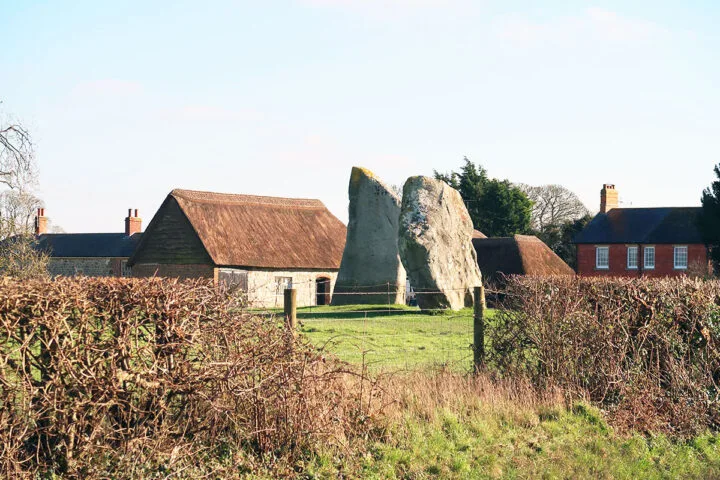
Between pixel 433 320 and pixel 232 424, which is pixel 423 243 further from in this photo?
pixel 232 424

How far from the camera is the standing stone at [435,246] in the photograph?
2494cm

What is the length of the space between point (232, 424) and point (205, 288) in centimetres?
131

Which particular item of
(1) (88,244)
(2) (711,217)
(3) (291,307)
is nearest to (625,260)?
(2) (711,217)

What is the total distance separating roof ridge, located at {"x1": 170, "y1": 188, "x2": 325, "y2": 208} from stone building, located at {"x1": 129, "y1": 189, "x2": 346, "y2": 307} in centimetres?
5

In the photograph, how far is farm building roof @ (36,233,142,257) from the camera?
58688 millimetres

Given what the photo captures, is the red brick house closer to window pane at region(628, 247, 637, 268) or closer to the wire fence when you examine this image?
window pane at region(628, 247, 637, 268)

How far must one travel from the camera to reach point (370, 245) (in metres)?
31.2

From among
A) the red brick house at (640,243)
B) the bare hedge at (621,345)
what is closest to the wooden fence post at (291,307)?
the bare hedge at (621,345)

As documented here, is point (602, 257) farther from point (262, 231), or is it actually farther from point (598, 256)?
point (262, 231)

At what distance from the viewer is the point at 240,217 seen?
134 feet

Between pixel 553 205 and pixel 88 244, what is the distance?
117 feet

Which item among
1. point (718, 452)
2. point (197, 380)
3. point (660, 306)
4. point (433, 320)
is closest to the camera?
point (197, 380)

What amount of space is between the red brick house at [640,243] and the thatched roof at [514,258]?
31.5 feet

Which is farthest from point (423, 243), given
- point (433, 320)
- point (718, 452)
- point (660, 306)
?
point (718, 452)
